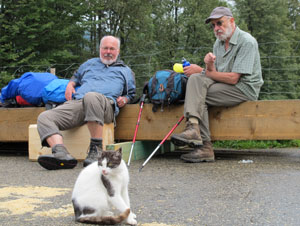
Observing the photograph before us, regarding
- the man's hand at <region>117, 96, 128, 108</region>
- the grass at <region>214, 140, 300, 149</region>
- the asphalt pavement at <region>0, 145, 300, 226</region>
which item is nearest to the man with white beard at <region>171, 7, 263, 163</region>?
the asphalt pavement at <region>0, 145, 300, 226</region>

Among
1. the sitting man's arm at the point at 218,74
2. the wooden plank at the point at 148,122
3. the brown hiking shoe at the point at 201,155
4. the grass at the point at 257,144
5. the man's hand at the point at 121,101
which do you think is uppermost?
the sitting man's arm at the point at 218,74

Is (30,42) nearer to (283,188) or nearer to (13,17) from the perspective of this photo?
(13,17)

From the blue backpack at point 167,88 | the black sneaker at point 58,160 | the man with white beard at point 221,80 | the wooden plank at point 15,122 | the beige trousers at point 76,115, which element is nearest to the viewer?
the black sneaker at point 58,160

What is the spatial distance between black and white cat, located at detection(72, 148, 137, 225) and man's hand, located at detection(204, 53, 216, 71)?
93.3 inches

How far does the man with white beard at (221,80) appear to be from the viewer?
4098 millimetres

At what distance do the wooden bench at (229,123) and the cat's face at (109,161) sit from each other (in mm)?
2521

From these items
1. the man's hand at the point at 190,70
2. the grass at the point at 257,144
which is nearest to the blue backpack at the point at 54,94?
the man's hand at the point at 190,70

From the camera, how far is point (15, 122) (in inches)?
206

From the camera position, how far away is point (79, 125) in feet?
14.4

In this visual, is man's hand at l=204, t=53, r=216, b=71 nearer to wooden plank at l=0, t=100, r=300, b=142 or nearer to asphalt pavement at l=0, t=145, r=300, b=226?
wooden plank at l=0, t=100, r=300, b=142

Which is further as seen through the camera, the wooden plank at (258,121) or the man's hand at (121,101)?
the man's hand at (121,101)

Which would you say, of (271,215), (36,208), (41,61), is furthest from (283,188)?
(41,61)

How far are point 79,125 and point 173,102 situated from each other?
107 centimetres

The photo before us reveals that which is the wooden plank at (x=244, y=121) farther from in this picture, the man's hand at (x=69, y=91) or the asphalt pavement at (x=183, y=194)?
the man's hand at (x=69, y=91)
